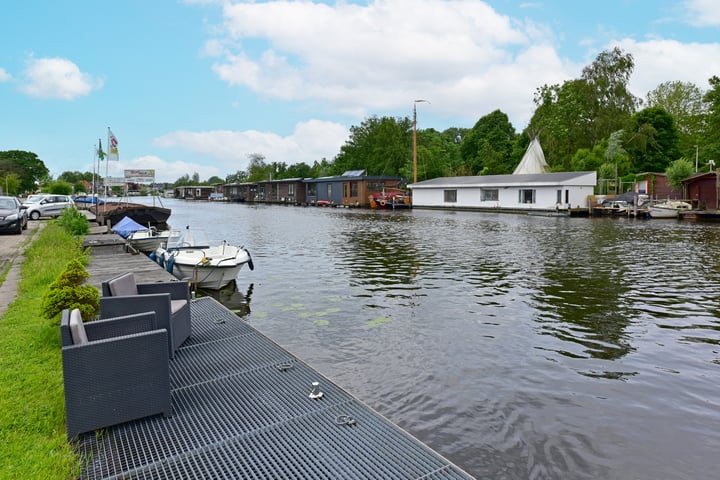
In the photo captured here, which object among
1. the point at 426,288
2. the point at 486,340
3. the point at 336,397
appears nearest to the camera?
the point at 336,397

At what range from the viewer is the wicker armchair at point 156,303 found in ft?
18.7

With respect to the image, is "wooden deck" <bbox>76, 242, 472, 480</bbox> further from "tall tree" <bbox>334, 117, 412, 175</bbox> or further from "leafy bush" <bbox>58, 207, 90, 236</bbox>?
"tall tree" <bbox>334, 117, 412, 175</bbox>

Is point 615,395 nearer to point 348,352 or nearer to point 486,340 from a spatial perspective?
point 486,340

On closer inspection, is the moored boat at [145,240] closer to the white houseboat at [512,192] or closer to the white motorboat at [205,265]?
the white motorboat at [205,265]

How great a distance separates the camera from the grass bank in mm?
3725

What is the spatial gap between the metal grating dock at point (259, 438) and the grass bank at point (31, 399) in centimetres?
26

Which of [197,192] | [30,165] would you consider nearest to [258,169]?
[197,192]

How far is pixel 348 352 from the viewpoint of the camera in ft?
26.9

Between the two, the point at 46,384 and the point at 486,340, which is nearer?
the point at 46,384

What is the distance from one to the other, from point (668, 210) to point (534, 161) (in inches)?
1161

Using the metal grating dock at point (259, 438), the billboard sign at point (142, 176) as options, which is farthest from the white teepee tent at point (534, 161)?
the metal grating dock at point (259, 438)

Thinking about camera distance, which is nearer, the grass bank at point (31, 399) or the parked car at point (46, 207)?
the grass bank at point (31, 399)

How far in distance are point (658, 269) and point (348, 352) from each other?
40.2ft

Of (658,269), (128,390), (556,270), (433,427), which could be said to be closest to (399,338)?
(433,427)
